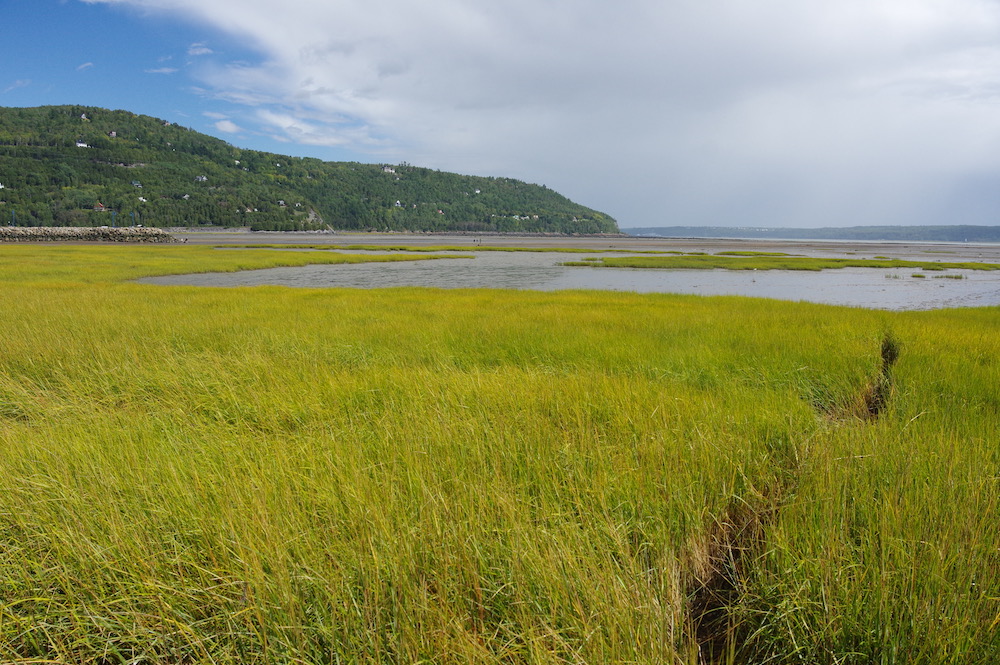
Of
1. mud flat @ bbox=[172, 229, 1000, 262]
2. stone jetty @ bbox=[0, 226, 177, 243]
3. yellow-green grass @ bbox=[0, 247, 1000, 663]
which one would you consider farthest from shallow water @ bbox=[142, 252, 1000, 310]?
stone jetty @ bbox=[0, 226, 177, 243]

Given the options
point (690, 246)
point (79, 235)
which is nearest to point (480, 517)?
point (690, 246)

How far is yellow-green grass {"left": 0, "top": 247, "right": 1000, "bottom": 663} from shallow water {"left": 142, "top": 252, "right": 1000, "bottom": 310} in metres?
20.2

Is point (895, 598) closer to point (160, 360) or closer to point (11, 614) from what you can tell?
point (11, 614)

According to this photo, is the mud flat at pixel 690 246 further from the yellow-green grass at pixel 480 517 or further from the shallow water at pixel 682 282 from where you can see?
the yellow-green grass at pixel 480 517

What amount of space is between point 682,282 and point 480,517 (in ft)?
101

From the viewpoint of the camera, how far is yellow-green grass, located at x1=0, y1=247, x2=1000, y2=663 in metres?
2.48

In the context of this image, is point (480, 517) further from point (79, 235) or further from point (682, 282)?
point (79, 235)

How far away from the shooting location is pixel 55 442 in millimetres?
4336

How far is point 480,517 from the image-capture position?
320 cm

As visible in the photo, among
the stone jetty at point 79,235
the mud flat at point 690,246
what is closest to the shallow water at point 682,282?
the mud flat at point 690,246

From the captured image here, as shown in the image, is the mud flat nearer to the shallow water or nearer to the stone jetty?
the stone jetty

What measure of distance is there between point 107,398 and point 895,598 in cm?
839

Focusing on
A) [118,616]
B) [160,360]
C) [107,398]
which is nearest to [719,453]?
[118,616]

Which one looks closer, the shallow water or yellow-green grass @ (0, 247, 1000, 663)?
yellow-green grass @ (0, 247, 1000, 663)
